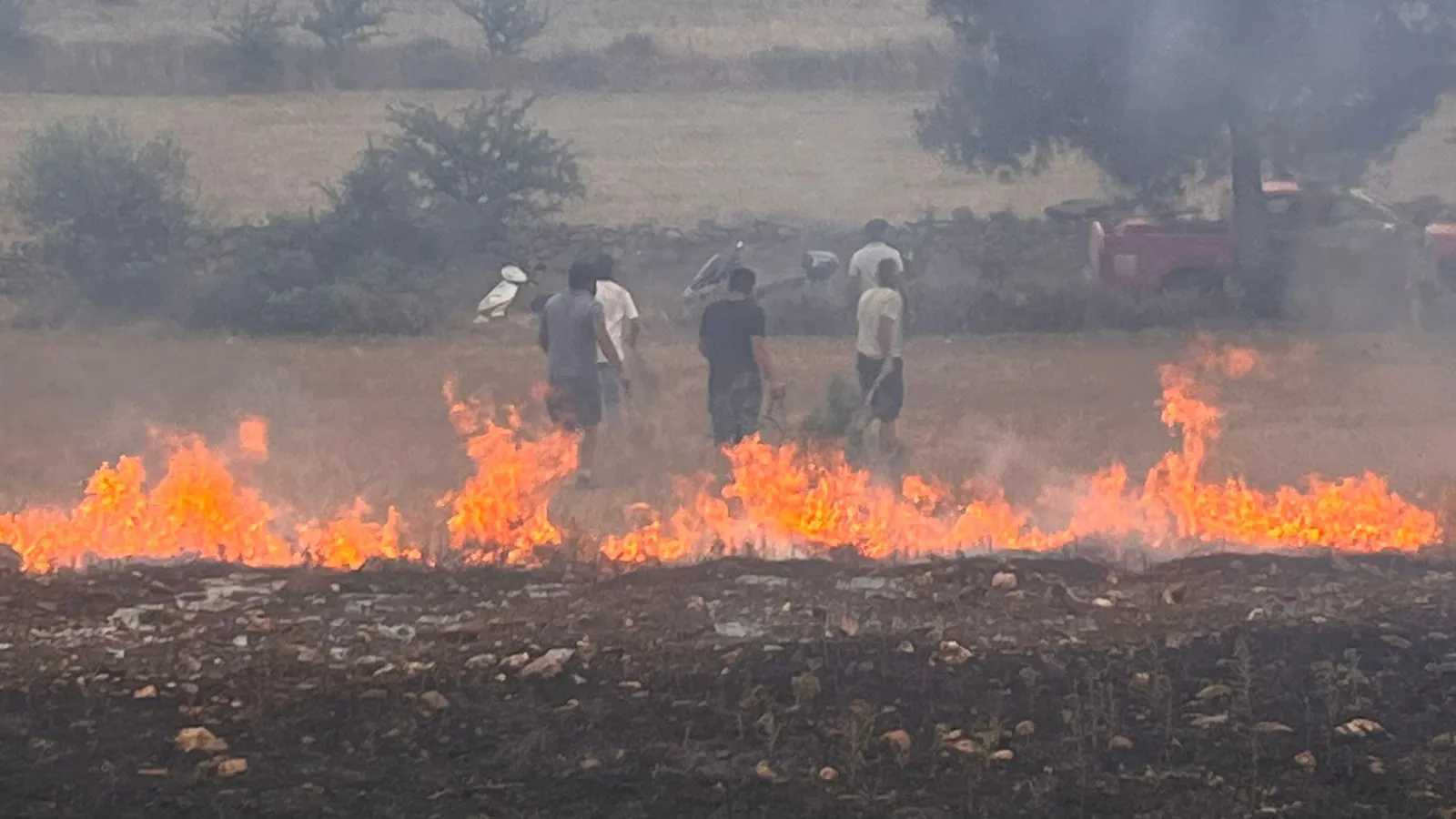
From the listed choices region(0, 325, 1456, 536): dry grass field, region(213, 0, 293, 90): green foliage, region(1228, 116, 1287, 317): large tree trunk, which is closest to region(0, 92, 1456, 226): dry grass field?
region(213, 0, 293, 90): green foliage

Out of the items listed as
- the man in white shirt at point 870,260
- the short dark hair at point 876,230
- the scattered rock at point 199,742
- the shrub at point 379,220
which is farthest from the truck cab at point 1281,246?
the scattered rock at point 199,742

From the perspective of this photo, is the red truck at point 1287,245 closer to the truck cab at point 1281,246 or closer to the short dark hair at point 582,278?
the truck cab at point 1281,246

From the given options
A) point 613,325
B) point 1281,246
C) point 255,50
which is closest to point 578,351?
point 613,325

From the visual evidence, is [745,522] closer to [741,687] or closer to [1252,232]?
[741,687]

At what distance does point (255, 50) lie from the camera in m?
42.3

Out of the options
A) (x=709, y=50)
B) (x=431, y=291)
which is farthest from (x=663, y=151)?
(x=431, y=291)

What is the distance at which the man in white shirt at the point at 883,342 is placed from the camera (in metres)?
12.5

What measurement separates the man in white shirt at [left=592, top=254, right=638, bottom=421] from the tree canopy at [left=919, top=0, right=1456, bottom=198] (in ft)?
37.4

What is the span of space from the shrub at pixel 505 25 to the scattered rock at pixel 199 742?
3849 centimetres

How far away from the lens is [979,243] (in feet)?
91.9

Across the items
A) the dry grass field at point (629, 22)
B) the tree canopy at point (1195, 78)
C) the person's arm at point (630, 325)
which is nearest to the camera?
the person's arm at point (630, 325)

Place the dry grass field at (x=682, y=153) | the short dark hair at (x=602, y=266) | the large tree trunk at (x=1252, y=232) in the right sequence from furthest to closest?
the dry grass field at (x=682, y=153)
the large tree trunk at (x=1252, y=232)
the short dark hair at (x=602, y=266)

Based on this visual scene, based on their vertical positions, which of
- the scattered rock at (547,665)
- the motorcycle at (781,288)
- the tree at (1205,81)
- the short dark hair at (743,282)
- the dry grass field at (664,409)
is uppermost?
the tree at (1205,81)

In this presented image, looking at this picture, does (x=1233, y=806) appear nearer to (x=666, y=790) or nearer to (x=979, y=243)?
(x=666, y=790)
